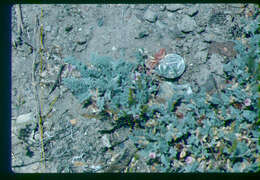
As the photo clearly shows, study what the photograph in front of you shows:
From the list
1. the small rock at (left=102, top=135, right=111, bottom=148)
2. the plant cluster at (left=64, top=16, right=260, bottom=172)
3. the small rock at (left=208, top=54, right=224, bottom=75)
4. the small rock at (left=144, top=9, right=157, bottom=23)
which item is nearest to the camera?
the plant cluster at (left=64, top=16, right=260, bottom=172)

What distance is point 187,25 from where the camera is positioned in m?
3.02

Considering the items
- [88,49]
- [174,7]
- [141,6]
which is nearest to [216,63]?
[174,7]

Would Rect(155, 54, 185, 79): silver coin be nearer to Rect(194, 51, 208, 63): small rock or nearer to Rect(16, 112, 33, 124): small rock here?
Rect(194, 51, 208, 63): small rock

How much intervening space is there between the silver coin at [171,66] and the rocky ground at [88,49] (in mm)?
72

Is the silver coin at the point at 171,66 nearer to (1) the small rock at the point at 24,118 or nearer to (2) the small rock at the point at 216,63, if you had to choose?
(2) the small rock at the point at 216,63

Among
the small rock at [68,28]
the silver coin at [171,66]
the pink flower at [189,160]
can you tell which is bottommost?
the pink flower at [189,160]

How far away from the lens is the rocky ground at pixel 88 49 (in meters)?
2.85

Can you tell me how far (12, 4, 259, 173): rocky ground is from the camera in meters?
2.85

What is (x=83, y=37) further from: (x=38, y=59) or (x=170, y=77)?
(x=170, y=77)

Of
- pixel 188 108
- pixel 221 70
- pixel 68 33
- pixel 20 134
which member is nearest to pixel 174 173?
pixel 188 108

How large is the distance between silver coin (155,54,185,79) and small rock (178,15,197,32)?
0.93 ft

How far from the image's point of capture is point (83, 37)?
3.04m

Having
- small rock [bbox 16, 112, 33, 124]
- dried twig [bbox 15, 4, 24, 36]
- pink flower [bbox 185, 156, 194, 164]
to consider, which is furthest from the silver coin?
dried twig [bbox 15, 4, 24, 36]

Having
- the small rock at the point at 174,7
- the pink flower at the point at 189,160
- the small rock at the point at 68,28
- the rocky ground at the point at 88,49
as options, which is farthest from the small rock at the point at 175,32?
the pink flower at the point at 189,160
